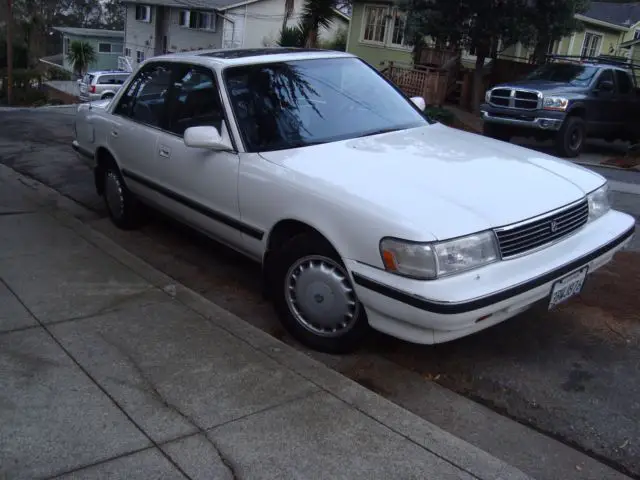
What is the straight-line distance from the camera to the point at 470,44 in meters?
18.2

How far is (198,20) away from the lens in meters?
40.1

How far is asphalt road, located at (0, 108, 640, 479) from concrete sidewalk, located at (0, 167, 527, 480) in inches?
11.8

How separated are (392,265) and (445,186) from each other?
2.07 feet

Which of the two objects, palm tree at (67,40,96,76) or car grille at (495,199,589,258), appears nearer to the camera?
car grille at (495,199,589,258)

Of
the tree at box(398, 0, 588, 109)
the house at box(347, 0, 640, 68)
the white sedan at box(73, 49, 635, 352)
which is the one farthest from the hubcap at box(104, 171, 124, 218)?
the house at box(347, 0, 640, 68)

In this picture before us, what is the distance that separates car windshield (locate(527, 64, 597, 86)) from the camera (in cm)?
1349

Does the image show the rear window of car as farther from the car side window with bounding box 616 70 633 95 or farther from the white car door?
the white car door

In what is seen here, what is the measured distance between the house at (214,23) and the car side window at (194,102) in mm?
31720

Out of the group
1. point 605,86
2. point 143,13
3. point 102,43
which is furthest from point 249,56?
point 102,43

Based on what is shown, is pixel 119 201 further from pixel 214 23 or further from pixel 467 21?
pixel 214 23

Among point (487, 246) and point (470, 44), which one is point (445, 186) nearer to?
point (487, 246)

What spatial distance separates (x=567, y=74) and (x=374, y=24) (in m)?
14.8

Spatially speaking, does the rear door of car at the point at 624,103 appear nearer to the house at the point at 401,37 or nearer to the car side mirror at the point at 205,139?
the house at the point at 401,37

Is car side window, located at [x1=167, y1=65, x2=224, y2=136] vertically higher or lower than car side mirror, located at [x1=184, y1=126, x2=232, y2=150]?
higher
